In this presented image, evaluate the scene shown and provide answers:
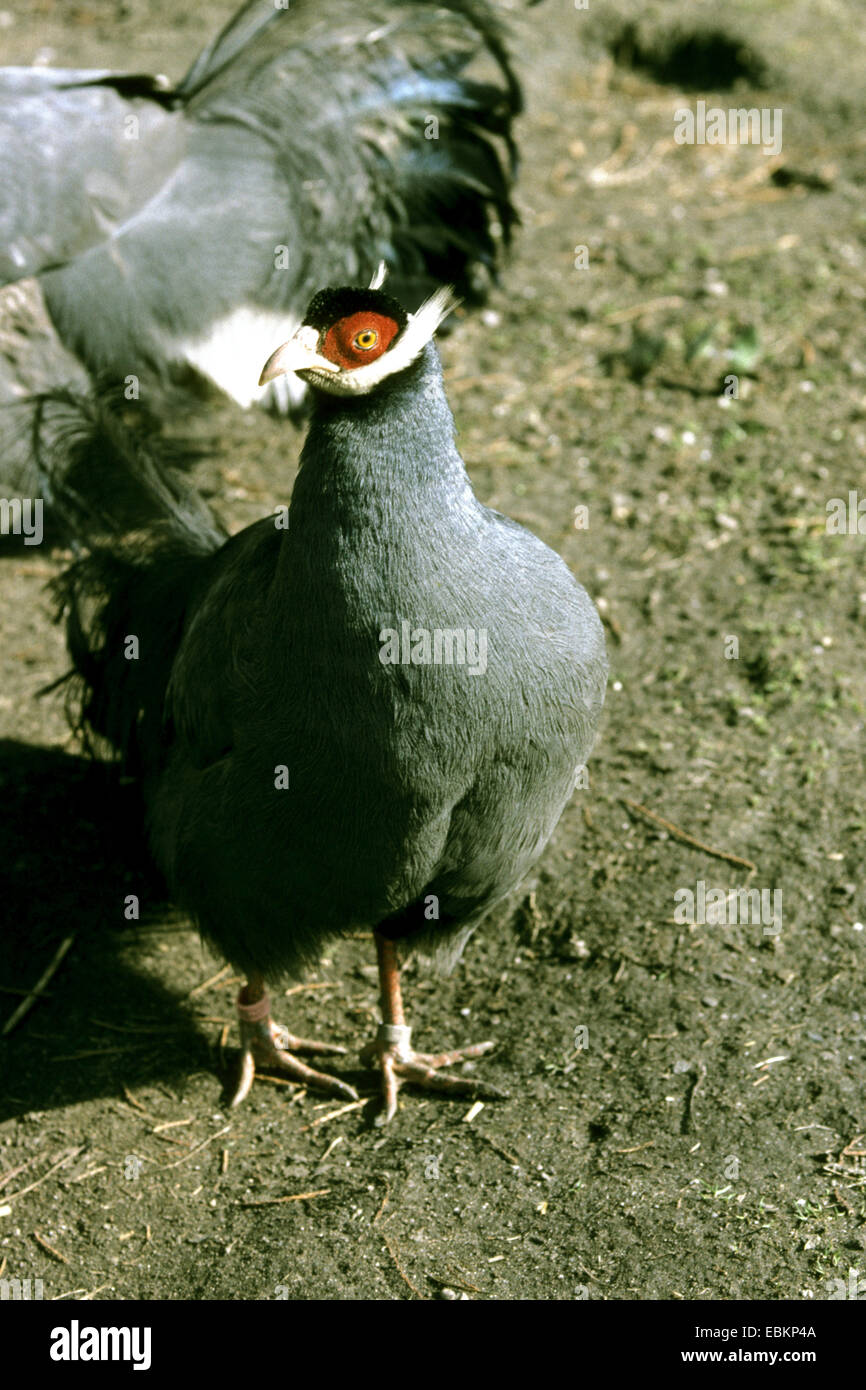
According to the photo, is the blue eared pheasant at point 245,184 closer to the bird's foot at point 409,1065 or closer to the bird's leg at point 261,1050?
the bird's leg at point 261,1050

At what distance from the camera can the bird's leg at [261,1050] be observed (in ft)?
13.0

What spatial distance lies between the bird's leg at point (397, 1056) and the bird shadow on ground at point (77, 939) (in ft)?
1.87

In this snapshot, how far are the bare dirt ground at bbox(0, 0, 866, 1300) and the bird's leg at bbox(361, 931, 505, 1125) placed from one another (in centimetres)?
5

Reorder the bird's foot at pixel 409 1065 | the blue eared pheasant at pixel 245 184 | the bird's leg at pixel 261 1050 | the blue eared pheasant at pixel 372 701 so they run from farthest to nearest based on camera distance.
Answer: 1. the blue eared pheasant at pixel 245 184
2. the bird's leg at pixel 261 1050
3. the bird's foot at pixel 409 1065
4. the blue eared pheasant at pixel 372 701

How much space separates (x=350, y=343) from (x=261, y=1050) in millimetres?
2117

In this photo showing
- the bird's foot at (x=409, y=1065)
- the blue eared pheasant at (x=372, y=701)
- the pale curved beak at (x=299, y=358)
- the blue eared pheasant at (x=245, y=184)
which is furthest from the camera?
the blue eared pheasant at (x=245, y=184)

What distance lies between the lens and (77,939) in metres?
4.42

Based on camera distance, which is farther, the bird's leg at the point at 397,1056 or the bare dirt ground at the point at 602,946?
the bird's leg at the point at 397,1056

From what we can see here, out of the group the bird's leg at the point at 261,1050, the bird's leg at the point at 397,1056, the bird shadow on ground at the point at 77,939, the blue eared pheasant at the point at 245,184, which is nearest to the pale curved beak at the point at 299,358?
the bird's leg at the point at 397,1056

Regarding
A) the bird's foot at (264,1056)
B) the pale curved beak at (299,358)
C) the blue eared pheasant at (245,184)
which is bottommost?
the bird's foot at (264,1056)

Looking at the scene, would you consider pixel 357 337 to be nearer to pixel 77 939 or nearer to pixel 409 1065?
pixel 409 1065

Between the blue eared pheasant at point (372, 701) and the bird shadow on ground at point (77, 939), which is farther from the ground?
the blue eared pheasant at point (372, 701)

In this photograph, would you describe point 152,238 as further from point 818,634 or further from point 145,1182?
point 145,1182

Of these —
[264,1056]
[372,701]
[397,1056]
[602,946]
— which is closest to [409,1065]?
[397,1056]
